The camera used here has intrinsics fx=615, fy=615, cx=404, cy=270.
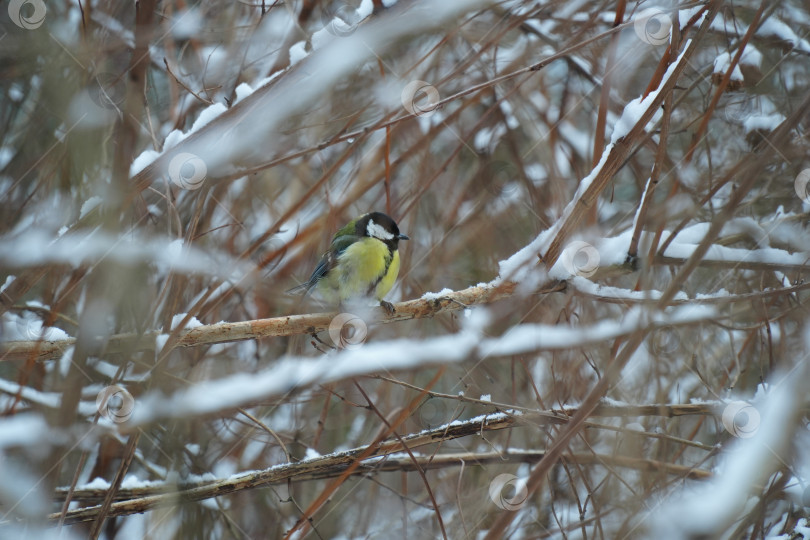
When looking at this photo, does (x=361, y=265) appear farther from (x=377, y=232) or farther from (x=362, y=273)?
(x=377, y=232)

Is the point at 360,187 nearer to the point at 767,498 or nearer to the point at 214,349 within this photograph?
the point at 214,349

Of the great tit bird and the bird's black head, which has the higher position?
the bird's black head

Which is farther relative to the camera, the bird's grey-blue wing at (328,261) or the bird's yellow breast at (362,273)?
the bird's grey-blue wing at (328,261)

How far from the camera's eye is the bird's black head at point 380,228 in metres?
3.15

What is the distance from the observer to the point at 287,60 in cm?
323

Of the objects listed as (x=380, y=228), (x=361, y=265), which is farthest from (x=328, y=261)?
(x=380, y=228)

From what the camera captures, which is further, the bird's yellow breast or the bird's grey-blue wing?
the bird's grey-blue wing

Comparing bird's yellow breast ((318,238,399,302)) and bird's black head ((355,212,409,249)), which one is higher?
bird's black head ((355,212,409,249))

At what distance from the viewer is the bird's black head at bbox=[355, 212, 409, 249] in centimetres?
315

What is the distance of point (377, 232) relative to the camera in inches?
128

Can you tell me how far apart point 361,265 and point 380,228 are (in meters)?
0.27

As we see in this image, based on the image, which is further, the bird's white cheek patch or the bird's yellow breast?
the bird's white cheek patch

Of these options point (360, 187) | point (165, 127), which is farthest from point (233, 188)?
point (360, 187)

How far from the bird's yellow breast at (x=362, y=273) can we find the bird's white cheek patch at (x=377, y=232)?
2.1 inches
